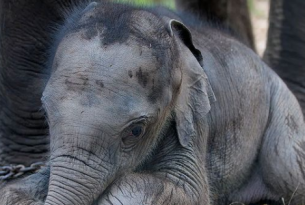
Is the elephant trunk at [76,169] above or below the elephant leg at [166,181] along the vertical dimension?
above

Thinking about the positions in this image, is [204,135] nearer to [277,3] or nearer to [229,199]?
[229,199]

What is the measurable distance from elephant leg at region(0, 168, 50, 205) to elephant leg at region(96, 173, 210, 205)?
1.20ft

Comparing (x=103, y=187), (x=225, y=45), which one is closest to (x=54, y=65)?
(x=103, y=187)

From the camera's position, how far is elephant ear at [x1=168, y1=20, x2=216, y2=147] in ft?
16.2

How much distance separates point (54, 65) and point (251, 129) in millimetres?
1492

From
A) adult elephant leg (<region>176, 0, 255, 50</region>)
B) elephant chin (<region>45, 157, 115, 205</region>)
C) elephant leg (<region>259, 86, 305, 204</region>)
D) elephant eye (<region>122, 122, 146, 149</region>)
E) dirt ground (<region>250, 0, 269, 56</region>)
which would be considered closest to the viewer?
elephant chin (<region>45, 157, 115, 205</region>)

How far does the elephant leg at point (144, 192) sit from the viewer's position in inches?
182

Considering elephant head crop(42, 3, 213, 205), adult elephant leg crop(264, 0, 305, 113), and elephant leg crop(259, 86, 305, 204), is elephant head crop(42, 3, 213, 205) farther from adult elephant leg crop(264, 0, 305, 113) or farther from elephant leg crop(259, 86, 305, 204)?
adult elephant leg crop(264, 0, 305, 113)

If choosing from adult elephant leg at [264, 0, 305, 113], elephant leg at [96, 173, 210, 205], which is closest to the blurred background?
adult elephant leg at [264, 0, 305, 113]

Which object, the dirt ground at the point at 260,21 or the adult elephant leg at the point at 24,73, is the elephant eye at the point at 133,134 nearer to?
the adult elephant leg at the point at 24,73

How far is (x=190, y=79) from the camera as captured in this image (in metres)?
4.97

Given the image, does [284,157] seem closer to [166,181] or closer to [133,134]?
[166,181]

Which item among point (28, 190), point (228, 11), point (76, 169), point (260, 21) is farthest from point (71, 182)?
point (260, 21)

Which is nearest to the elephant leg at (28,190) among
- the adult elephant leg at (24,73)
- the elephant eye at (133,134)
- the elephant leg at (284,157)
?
the elephant eye at (133,134)
